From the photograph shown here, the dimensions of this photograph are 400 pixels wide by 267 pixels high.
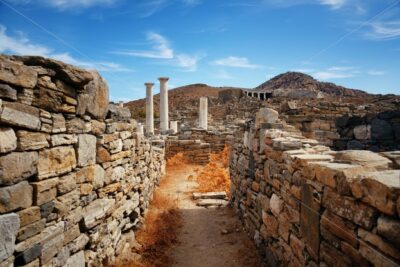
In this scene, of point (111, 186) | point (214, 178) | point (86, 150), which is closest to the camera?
point (86, 150)

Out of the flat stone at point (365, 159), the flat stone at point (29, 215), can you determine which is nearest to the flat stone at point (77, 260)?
the flat stone at point (29, 215)

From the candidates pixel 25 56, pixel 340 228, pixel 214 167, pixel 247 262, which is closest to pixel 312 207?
pixel 340 228

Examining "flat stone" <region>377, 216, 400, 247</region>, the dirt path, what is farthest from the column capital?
"flat stone" <region>377, 216, 400, 247</region>

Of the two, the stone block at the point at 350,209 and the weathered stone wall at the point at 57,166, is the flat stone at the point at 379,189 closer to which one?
the stone block at the point at 350,209

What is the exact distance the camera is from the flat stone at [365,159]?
2844mm

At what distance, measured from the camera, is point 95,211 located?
4.00 meters

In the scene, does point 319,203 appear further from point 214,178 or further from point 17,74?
point 214,178

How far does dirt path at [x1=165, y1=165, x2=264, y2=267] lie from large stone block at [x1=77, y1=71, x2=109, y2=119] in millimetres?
2972

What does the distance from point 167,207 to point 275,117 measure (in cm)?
382

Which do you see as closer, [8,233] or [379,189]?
[379,189]

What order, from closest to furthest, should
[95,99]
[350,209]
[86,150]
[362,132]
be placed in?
1. [350,209]
2. [86,150]
3. [95,99]
4. [362,132]

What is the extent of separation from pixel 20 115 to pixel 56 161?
73 centimetres

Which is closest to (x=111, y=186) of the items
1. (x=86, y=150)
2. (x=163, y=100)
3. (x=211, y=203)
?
(x=86, y=150)

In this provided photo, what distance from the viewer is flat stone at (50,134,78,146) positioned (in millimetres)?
3146
